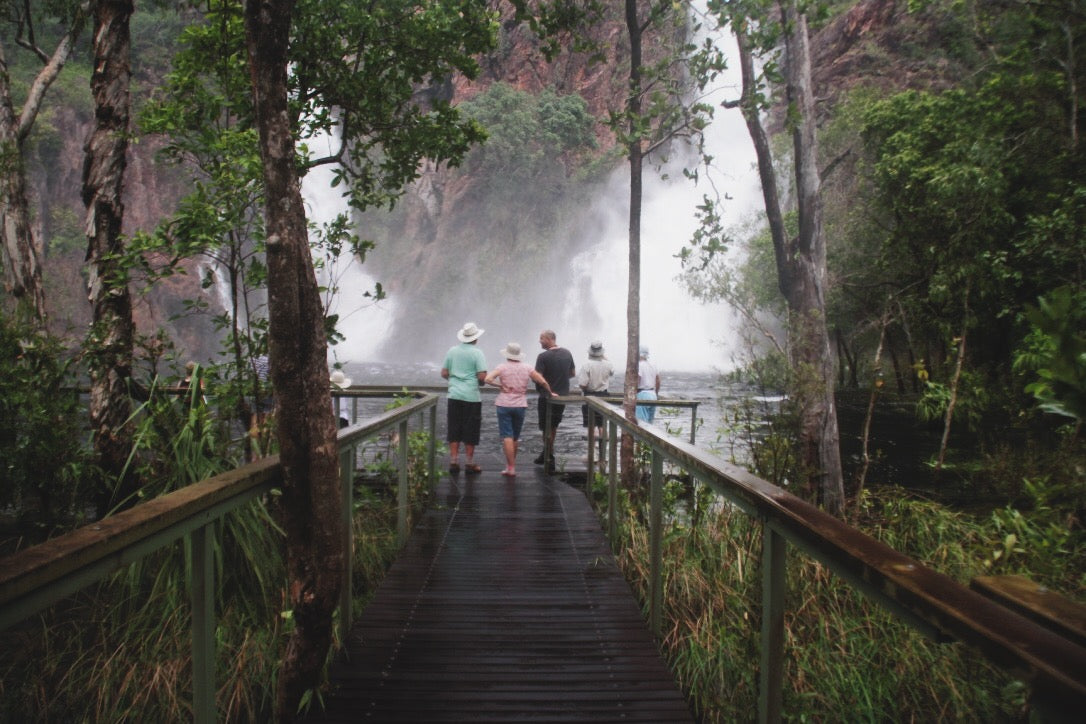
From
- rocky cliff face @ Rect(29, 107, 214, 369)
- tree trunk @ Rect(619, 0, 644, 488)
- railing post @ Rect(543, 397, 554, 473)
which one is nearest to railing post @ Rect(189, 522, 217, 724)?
tree trunk @ Rect(619, 0, 644, 488)

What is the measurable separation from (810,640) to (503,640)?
1.54 metres

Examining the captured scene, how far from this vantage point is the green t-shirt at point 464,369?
25.9 ft

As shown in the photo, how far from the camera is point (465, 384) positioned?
7977mm

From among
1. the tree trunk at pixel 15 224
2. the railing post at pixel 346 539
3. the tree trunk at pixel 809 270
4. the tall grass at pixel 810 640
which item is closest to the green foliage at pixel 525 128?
the tree trunk at pixel 809 270

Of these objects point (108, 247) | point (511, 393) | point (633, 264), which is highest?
point (633, 264)

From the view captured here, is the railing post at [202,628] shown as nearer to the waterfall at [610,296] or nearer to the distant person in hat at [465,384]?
the distant person in hat at [465,384]

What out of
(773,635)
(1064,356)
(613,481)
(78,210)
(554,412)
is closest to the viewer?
(1064,356)

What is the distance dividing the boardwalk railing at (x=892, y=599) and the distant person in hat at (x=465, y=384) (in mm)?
4956

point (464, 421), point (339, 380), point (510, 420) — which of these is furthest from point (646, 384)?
point (339, 380)

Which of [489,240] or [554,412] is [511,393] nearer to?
[554,412]

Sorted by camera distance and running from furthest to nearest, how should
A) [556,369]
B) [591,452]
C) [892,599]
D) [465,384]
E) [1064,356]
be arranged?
[556,369], [465,384], [591,452], [892,599], [1064,356]

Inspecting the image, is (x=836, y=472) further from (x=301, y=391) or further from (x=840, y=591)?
(x=301, y=391)

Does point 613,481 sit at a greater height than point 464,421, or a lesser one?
lesser

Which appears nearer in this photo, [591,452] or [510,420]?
[591,452]
